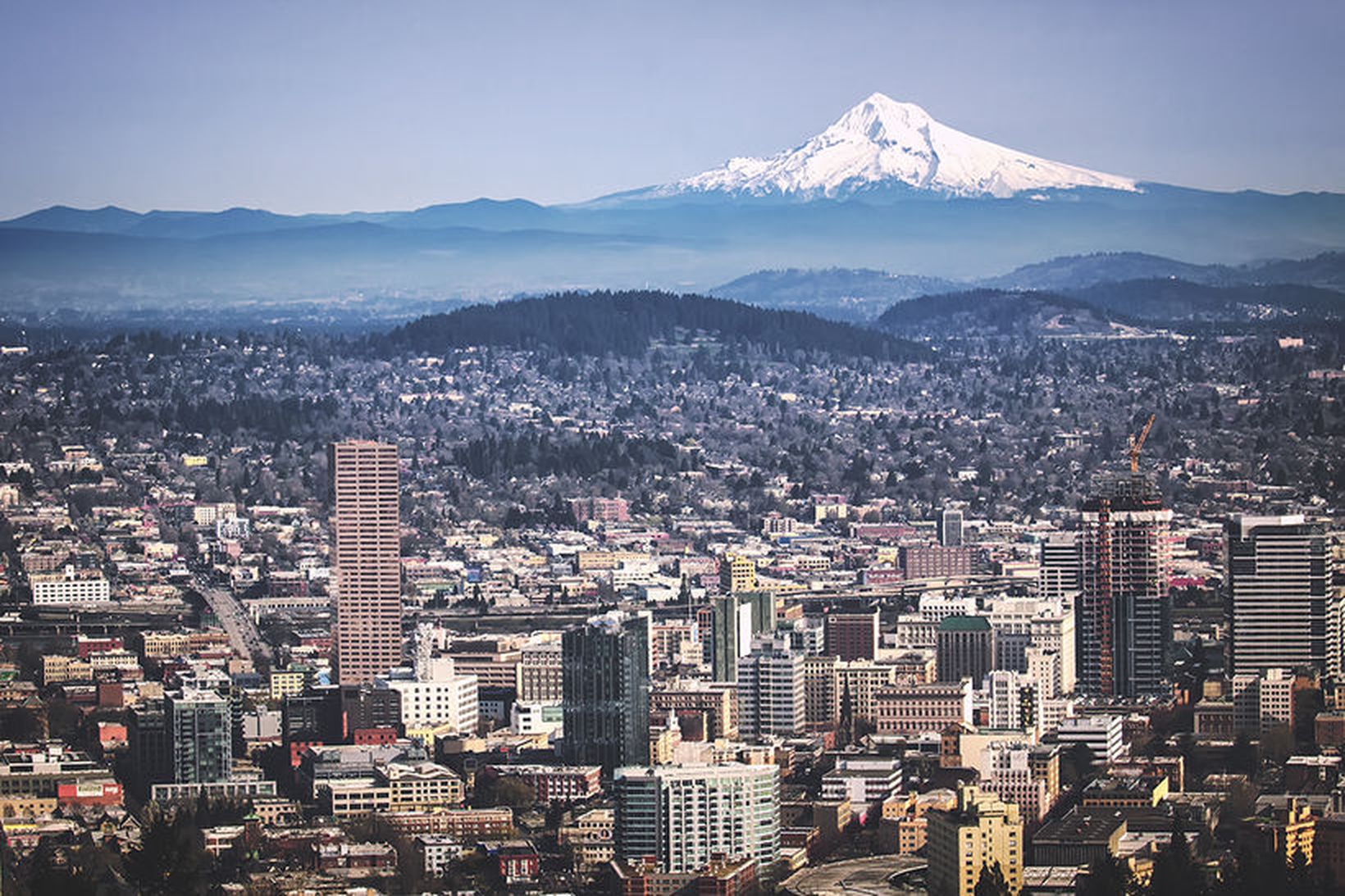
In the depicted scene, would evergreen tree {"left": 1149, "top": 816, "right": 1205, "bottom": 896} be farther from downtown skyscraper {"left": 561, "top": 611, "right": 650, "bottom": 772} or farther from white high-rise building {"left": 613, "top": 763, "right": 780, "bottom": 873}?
downtown skyscraper {"left": 561, "top": 611, "right": 650, "bottom": 772}

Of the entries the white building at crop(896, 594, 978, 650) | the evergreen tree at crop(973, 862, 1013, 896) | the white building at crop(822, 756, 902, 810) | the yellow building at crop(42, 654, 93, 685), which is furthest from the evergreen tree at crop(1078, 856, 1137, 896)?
the yellow building at crop(42, 654, 93, 685)

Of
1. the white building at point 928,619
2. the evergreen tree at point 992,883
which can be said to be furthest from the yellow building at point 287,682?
the evergreen tree at point 992,883

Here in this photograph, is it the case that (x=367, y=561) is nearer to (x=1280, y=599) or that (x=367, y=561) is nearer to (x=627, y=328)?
(x=1280, y=599)

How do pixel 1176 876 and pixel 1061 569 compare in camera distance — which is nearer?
pixel 1176 876

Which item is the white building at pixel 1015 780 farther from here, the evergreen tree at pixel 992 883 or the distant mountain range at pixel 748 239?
the distant mountain range at pixel 748 239

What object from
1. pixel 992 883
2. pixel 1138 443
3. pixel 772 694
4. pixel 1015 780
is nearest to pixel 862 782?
pixel 1015 780
